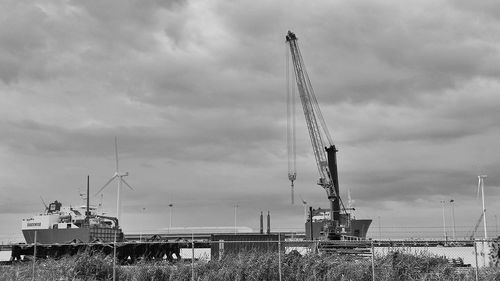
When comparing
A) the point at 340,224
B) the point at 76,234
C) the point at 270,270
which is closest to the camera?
the point at 270,270

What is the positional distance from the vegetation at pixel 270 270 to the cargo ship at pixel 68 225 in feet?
200

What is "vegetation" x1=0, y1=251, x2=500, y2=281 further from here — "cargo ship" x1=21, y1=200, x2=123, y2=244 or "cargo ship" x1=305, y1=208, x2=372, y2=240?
"cargo ship" x1=21, y1=200, x2=123, y2=244

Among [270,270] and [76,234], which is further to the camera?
[76,234]

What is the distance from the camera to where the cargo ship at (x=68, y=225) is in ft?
288

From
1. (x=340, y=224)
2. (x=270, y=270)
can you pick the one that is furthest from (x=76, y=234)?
(x=270, y=270)

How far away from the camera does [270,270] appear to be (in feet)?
83.3

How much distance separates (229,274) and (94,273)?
671cm

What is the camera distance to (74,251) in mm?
45844

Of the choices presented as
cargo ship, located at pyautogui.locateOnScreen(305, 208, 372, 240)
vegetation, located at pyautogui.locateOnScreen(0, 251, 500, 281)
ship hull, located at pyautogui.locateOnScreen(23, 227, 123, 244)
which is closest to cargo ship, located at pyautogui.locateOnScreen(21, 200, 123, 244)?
ship hull, located at pyautogui.locateOnScreen(23, 227, 123, 244)

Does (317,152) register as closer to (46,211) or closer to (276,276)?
(46,211)

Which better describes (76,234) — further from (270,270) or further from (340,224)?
(270,270)

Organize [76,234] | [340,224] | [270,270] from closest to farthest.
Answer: [270,270], [340,224], [76,234]

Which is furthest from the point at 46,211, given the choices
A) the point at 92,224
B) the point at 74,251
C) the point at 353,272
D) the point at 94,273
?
the point at 353,272

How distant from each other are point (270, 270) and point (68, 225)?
74188 millimetres
